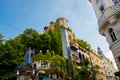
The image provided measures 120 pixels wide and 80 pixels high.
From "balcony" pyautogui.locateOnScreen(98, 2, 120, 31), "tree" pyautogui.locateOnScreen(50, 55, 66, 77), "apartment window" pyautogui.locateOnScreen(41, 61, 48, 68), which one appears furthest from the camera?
"apartment window" pyautogui.locateOnScreen(41, 61, 48, 68)

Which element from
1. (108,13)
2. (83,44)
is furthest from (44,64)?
(83,44)

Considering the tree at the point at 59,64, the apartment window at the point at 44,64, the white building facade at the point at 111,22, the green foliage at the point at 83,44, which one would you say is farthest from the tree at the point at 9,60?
the green foliage at the point at 83,44

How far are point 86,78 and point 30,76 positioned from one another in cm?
1051

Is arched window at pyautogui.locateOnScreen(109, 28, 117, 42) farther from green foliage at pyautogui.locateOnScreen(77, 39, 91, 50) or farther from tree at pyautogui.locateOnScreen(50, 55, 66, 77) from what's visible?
green foliage at pyautogui.locateOnScreen(77, 39, 91, 50)

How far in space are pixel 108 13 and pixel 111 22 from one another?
2.93ft

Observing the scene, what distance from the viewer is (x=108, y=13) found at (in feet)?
53.5

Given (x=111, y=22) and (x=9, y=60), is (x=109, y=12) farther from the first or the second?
(x=9, y=60)

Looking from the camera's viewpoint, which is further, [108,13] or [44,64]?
[44,64]

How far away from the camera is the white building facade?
1557 cm

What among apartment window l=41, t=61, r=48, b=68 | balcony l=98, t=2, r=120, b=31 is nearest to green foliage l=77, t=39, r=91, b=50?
apartment window l=41, t=61, r=48, b=68

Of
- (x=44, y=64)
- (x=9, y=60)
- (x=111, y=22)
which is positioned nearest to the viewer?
(x=111, y=22)

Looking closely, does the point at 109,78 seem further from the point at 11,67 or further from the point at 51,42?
the point at 11,67

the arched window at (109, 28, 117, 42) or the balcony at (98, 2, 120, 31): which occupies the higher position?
the balcony at (98, 2, 120, 31)

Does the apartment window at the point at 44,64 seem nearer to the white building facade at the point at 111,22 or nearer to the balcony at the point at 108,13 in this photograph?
the white building facade at the point at 111,22
